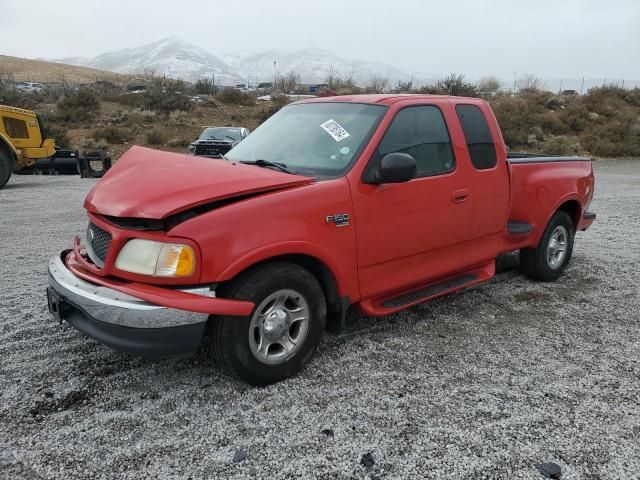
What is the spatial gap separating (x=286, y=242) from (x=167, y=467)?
1.38 meters

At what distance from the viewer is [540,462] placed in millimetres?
2709

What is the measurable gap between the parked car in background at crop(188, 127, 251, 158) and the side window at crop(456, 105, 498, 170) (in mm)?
10153

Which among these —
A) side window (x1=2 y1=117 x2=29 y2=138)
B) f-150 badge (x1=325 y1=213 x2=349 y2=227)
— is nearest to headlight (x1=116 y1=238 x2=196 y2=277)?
f-150 badge (x1=325 y1=213 x2=349 y2=227)

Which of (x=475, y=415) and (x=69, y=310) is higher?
(x=69, y=310)

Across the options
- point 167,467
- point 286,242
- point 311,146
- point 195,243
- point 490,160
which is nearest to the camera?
point 167,467

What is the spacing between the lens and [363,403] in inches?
127

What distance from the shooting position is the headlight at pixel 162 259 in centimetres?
295

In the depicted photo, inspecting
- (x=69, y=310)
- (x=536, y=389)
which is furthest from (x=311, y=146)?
(x=536, y=389)

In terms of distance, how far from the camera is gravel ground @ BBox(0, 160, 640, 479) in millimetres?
2686

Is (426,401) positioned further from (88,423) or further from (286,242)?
(88,423)

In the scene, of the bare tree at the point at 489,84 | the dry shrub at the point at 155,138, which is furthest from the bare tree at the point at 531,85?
the dry shrub at the point at 155,138

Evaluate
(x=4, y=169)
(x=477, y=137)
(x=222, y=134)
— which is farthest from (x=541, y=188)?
(x=222, y=134)

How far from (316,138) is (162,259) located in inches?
64.5

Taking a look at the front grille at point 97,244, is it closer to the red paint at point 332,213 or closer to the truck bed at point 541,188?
the red paint at point 332,213
